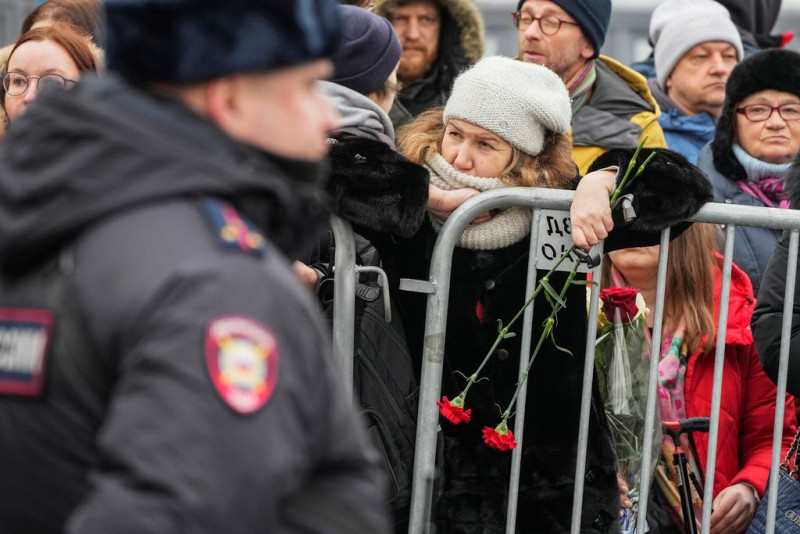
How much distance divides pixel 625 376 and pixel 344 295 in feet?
2.72

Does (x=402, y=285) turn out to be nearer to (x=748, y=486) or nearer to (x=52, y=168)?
(x=748, y=486)

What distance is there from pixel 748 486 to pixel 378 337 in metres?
1.37

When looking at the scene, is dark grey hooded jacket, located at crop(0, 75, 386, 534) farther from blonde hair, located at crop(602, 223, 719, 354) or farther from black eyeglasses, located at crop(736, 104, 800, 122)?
black eyeglasses, located at crop(736, 104, 800, 122)

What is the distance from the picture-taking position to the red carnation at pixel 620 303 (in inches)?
140

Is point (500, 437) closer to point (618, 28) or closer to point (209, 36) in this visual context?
point (209, 36)

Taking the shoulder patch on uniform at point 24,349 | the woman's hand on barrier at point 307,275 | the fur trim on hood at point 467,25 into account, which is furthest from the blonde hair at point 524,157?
the shoulder patch on uniform at point 24,349

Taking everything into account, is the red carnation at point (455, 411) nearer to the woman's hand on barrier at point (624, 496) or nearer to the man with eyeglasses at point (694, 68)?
the woman's hand on barrier at point (624, 496)

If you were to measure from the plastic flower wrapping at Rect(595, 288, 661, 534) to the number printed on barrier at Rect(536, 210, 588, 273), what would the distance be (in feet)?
0.67

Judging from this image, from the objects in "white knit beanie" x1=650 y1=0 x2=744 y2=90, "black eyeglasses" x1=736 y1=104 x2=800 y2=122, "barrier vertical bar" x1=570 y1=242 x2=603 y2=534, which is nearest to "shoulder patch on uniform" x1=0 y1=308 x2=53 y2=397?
"barrier vertical bar" x1=570 y1=242 x2=603 y2=534

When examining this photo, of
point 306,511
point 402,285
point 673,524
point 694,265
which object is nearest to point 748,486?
point 673,524

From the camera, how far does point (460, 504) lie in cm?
360

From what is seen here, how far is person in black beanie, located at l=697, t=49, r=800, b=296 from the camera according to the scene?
495cm

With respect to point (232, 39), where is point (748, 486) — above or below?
below

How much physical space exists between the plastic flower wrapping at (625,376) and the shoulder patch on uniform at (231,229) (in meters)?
2.24
